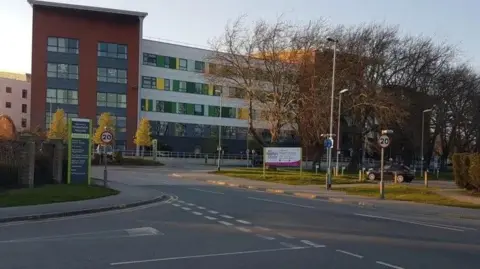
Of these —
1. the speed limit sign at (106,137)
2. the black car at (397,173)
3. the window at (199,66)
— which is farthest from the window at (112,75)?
the speed limit sign at (106,137)

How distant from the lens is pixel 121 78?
273 feet

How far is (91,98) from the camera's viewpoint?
81375 mm

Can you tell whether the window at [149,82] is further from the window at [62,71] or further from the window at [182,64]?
the window at [62,71]

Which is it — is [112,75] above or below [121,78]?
above

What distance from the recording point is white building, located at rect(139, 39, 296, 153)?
3428 inches

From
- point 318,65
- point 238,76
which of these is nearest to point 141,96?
point 238,76

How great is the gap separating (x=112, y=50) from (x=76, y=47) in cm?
523

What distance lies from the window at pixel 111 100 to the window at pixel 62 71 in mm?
4663

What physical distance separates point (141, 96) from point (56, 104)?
1295 cm

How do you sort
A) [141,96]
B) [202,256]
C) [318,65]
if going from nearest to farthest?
[202,256] → [318,65] → [141,96]

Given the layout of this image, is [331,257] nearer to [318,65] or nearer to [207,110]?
[318,65]

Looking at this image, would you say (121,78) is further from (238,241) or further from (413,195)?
(238,241)

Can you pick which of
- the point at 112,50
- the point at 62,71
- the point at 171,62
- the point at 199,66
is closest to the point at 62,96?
the point at 62,71

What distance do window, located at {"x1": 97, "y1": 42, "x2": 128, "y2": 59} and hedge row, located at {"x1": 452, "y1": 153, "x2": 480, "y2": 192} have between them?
6091 centimetres
